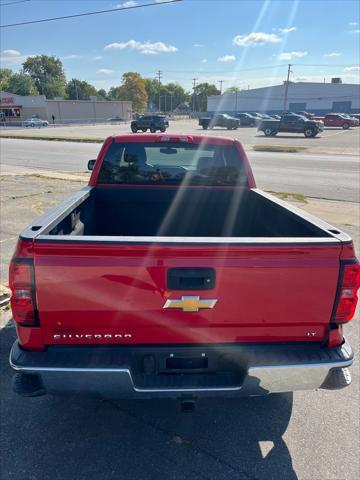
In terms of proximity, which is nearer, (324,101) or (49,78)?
(324,101)

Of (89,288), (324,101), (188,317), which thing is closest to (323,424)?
(188,317)

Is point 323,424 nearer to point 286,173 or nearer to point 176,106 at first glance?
point 286,173

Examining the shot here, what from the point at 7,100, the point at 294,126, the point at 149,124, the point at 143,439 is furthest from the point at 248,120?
the point at 143,439

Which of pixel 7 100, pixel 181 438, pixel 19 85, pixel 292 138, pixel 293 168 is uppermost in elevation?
pixel 19 85

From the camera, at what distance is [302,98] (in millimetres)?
84562

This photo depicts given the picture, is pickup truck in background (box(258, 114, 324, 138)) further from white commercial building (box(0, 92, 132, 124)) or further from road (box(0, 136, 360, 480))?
white commercial building (box(0, 92, 132, 124))

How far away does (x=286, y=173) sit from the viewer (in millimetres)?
14883

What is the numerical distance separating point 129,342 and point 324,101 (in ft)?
303

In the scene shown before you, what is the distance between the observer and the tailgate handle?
2016mm

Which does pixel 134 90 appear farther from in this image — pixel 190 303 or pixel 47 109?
pixel 190 303

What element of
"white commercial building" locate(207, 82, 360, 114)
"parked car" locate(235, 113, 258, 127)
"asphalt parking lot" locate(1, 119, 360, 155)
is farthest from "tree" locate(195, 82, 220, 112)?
"asphalt parking lot" locate(1, 119, 360, 155)

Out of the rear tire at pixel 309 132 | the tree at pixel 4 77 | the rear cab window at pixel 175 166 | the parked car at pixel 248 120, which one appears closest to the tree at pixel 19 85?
the tree at pixel 4 77

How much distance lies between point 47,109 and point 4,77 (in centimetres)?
4701

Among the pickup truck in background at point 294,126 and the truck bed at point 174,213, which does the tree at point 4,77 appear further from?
the truck bed at point 174,213
